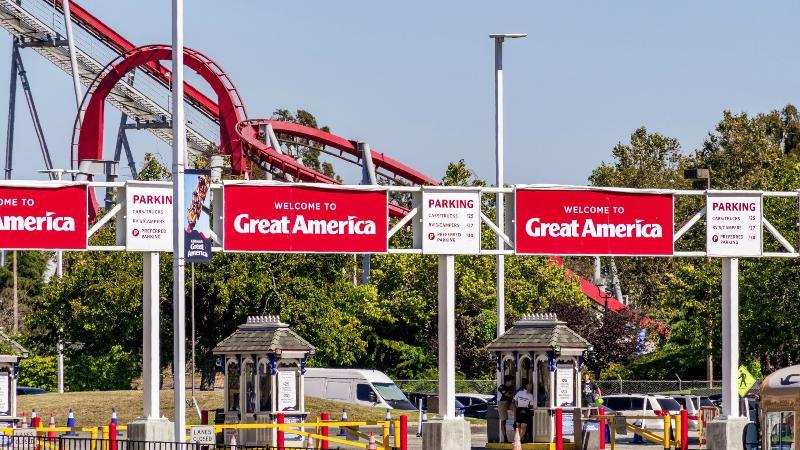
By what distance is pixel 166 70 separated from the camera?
6594cm

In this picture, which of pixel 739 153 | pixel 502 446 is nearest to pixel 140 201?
pixel 502 446

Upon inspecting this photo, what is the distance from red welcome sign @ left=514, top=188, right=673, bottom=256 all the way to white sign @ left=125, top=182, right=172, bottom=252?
289 inches

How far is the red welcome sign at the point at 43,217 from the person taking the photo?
3048cm

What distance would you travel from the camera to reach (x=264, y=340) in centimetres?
3488

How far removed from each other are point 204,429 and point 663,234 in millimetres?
11083

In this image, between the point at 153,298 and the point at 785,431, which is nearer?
the point at 785,431

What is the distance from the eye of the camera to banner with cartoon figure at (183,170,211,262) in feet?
88.5

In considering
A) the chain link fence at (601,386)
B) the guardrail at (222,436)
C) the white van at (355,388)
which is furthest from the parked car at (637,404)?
the chain link fence at (601,386)

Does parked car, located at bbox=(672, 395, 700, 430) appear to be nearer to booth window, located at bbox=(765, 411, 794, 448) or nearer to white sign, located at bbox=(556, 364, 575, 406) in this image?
white sign, located at bbox=(556, 364, 575, 406)

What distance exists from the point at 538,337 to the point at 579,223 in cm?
292

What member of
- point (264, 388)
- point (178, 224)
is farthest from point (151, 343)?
point (178, 224)

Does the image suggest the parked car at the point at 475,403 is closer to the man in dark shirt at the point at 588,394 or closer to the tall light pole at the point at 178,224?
the man in dark shirt at the point at 588,394

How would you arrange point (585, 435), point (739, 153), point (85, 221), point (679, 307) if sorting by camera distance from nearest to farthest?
point (85, 221)
point (585, 435)
point (679, 307)
point (739, 153)

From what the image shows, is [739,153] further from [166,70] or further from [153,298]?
[153,298]
